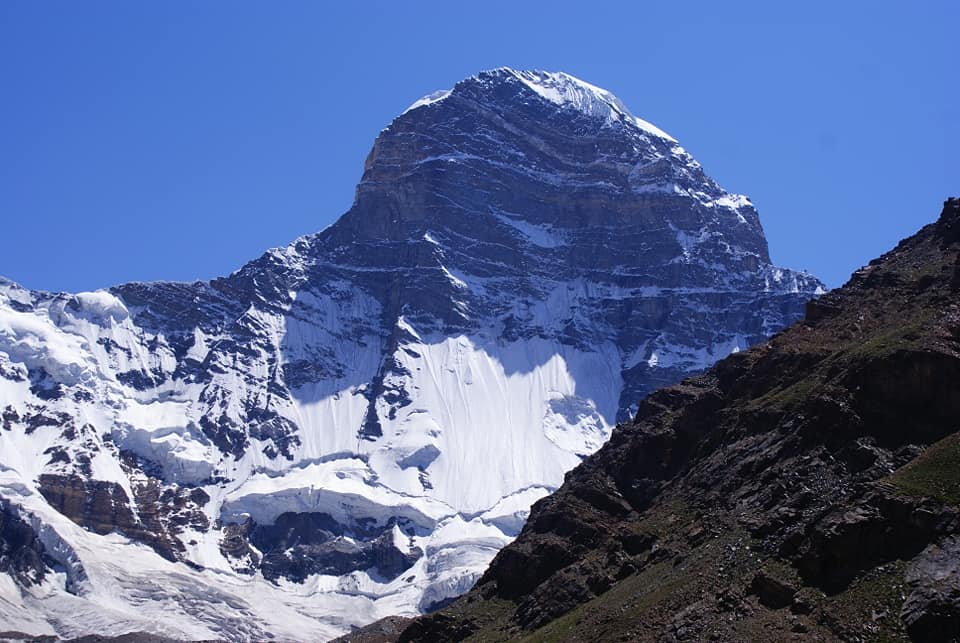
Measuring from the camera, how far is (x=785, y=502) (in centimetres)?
11538

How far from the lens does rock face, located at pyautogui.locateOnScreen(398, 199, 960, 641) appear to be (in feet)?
317

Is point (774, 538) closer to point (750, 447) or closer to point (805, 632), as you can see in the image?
point (805, 632)

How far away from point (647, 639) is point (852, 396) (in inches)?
1163

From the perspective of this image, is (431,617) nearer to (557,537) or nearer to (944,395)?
(557,537)

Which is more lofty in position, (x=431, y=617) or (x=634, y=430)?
(x=634, y=430)

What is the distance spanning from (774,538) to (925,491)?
41.4ft

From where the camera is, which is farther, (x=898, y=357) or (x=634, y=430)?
(x=634, y=430)

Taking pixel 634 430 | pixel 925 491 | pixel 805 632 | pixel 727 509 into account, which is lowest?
pixel 805 632

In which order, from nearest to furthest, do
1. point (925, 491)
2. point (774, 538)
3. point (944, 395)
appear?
point (925, 491) < point (774, 538) < point (944, 395)

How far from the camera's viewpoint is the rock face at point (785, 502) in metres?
96.5

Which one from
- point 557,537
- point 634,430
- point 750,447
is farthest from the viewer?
point 634,430

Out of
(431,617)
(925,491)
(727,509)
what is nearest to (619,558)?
(727,509)

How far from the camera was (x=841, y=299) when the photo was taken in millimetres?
151750

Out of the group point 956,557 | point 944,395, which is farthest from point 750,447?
point 956,557
